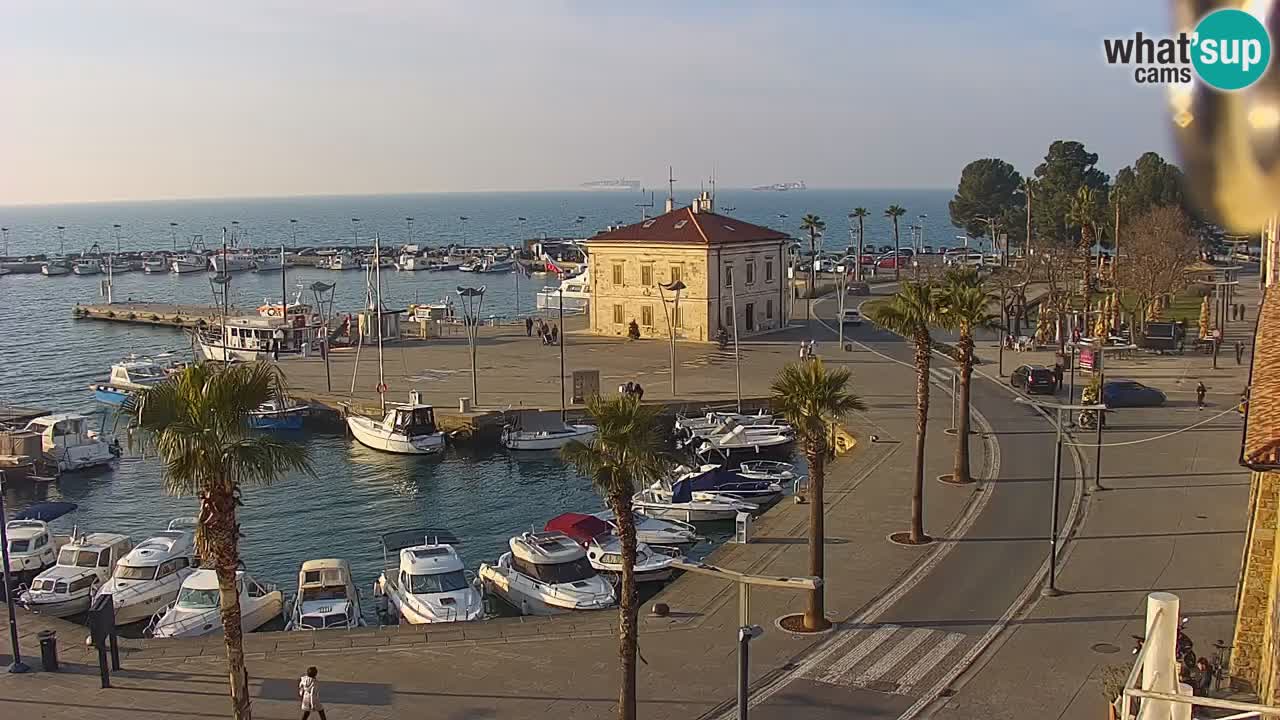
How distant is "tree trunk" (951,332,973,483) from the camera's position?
37.5 meters

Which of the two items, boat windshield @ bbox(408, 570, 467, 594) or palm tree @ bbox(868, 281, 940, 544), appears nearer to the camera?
boat windshield @ bbox(408, 570, 467, 594)

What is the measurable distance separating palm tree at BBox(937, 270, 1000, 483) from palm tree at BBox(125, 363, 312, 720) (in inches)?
912

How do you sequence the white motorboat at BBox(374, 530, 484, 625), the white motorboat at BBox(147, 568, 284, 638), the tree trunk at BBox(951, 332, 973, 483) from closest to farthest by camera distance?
the white motorboat at BBox(147, 568, 284, 638) < the white motorboat at BBox(374, 530, 484, 625) < the tree trunk at BBox(951, 332, 973, 483)

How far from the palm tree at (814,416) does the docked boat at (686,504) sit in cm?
1562

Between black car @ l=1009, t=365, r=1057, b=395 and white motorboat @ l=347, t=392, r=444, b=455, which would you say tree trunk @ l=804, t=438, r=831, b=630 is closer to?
white motorboat @ l=347, t=392, r=444, b=455

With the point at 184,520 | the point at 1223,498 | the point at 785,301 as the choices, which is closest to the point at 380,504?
the point at 184,520

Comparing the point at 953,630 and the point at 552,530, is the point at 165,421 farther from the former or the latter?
the point at 552,530

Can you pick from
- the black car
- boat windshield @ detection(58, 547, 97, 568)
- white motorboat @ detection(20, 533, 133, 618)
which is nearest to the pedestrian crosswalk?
white motorboat @ detection(20, 533, 133, 618)

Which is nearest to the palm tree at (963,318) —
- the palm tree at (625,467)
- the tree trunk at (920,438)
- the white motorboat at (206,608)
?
the tree trunk at (920,438)

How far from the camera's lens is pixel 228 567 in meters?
19.2

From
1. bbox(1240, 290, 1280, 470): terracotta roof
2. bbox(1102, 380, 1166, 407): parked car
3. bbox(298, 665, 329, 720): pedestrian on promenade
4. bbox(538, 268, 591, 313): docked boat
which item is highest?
bbox(1240, 290, 1280, 470): terracotta roof

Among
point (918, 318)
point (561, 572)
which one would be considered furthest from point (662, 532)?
point (918, 318)

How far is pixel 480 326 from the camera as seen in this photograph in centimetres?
9394

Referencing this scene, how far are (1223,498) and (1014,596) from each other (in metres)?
12.3
